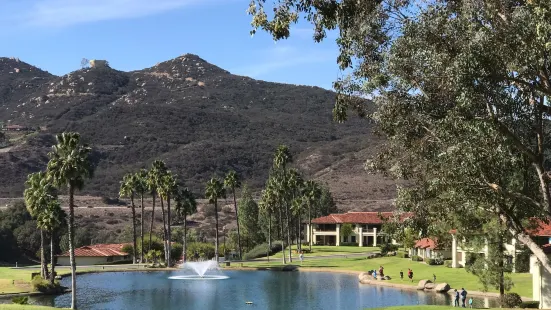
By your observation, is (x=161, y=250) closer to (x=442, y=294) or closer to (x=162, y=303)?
(x=162, y=303)

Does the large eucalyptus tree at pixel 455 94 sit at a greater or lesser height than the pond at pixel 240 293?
greater

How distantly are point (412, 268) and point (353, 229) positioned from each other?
172 ft

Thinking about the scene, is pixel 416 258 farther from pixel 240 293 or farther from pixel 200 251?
pixel 200 251

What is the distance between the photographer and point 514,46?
2445cm

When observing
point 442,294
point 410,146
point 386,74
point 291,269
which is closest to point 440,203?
point 410,146

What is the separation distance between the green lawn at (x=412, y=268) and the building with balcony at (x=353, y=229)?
2508cm

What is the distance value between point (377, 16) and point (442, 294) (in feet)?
127

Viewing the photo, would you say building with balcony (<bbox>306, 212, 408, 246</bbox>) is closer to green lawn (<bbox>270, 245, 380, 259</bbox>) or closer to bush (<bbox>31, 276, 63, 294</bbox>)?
green lawn (<bbox>270, 245, 380, 259</bbox>)

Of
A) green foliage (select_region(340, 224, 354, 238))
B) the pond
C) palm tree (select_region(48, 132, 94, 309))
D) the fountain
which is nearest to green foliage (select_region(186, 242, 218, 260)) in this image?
the fountain

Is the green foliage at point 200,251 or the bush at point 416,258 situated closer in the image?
the bush at point 416,258

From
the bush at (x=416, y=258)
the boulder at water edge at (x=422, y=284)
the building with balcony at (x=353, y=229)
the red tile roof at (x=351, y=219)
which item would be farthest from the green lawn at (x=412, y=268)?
the building with balcony at (x=353, y=229)

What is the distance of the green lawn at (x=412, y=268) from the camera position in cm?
6125

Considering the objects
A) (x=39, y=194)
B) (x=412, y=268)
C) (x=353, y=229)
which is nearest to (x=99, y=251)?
(x=39, y=194)

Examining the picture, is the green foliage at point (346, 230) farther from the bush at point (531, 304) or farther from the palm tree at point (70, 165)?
the bush at point (531, 304)
